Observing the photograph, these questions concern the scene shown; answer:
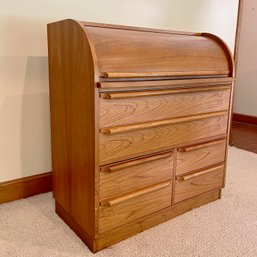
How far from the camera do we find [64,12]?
5.55 ft

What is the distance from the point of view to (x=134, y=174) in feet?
4.38

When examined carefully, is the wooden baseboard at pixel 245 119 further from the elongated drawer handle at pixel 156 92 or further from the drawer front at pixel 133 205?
the drawer front at pixel 133 205

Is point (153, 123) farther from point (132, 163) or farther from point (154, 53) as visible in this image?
point (154, 53)

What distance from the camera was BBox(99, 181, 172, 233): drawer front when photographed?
4.18 ft

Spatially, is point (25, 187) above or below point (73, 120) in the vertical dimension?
below

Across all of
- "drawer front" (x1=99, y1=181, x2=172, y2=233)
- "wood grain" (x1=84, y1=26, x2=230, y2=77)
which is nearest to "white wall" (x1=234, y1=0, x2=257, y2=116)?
"wood grain" (x1=84, y1=26, x2=230, y2=77)

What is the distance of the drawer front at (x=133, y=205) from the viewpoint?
50.1 inches

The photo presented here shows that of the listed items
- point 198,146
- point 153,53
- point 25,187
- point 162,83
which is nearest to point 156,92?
point 162,83

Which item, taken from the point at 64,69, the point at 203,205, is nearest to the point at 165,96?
the point at 64,69

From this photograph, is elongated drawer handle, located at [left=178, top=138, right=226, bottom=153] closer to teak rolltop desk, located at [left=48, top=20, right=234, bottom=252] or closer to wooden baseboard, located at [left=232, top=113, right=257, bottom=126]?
teak rolltop desk, located at [left=48, top=20, right=234, bottom=252]

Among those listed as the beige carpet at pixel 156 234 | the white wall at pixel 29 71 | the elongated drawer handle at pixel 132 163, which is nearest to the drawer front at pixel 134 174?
the elongated drawer handle at pixel 132 163

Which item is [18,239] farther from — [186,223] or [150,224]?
[186,223]

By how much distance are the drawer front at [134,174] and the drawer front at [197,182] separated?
11 cm

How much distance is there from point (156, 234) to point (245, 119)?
2881mm
